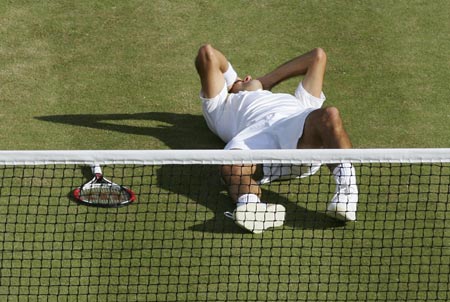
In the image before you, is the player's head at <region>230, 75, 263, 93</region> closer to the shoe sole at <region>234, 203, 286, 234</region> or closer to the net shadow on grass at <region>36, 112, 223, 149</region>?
the net shadow on grass at <region>36, 112, 223, 149</region>

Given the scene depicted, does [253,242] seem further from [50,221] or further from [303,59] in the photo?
[303,59]

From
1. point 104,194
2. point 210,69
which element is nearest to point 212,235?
point 104,194

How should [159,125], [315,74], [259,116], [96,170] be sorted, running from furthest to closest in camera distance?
[159,125]
[315,74]
[259,116]
[96,170]

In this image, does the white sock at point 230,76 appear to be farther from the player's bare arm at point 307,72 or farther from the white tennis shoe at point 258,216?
the white tennis shoe at point 258,216

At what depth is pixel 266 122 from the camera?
452 inches

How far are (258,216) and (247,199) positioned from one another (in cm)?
26

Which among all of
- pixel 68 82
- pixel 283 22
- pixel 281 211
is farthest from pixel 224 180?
pixel 283 22

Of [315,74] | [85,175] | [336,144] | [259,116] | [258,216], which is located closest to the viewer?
[258,216]

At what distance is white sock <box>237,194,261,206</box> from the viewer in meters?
10.6

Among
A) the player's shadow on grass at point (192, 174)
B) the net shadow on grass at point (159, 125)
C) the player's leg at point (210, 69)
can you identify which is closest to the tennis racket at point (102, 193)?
the player's shadow on grass at point (192, 174)

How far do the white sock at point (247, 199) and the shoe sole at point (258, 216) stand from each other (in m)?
0.11

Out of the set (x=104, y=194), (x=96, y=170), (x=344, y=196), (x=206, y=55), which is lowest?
(x=104, y=194)

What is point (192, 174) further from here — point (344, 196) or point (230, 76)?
point (344, 196)

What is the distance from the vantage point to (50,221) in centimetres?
1037
